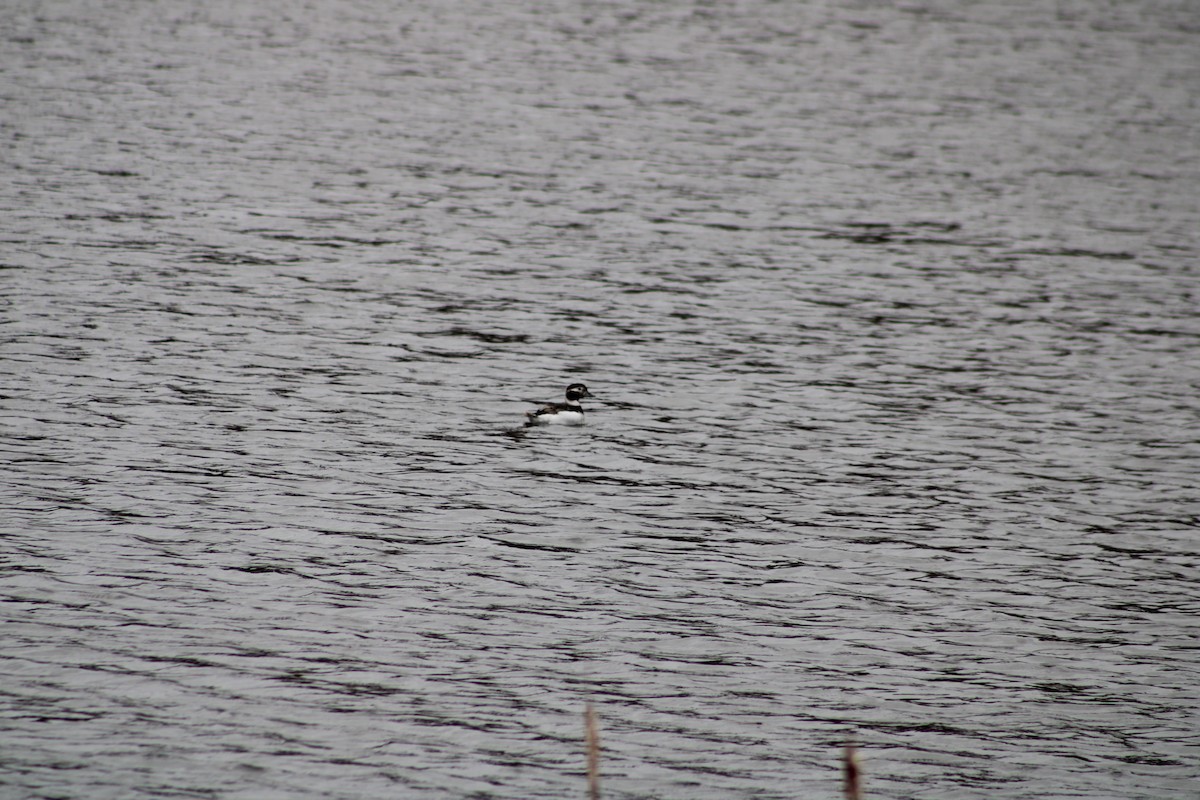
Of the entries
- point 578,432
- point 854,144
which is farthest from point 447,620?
point 854,144

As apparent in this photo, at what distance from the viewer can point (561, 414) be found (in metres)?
29.0

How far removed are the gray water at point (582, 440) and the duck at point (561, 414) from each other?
521mm

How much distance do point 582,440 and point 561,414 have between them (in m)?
0.66

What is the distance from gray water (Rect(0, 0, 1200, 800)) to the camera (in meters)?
18.4

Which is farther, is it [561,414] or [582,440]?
[561,414]

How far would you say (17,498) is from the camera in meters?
24.0

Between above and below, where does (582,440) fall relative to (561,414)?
below

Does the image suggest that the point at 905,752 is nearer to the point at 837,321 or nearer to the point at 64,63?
the point at 837,321

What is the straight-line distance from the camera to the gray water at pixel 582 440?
1842 centimetres

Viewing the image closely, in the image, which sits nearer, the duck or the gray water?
the gray water

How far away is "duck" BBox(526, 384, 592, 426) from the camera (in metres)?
Result: 29.0

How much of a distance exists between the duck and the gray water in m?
0.52

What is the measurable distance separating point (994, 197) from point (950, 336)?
14.7m

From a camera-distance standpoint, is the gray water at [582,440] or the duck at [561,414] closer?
the gray water at [582,440]
